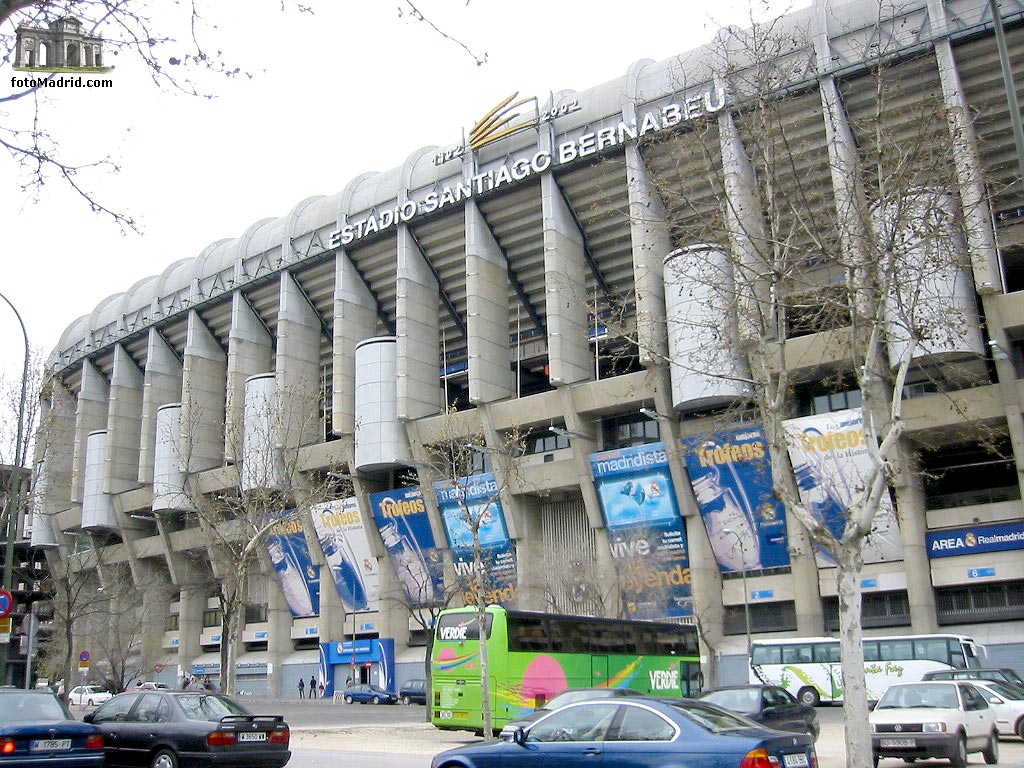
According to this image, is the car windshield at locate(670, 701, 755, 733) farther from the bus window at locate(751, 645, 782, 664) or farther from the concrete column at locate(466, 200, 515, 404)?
the concrete column at locate(466, 200, 515, 404)

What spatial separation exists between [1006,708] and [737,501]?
23.8m

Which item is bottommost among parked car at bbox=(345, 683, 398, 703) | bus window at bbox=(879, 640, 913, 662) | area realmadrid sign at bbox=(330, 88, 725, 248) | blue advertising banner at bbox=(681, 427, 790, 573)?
parked car at bbox=(345, 683, 398, 703)

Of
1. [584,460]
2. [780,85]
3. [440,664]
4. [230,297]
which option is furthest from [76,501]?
[780,85]

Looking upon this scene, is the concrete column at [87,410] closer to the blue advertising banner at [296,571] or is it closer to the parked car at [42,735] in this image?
the blue advertising banner at [296,571]

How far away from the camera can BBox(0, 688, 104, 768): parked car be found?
1179 cm

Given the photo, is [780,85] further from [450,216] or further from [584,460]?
[450,216]

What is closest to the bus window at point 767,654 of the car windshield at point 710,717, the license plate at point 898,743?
the license plate at point 898,743

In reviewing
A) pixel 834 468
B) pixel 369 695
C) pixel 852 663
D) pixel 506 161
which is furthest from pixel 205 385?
pixel 852 663

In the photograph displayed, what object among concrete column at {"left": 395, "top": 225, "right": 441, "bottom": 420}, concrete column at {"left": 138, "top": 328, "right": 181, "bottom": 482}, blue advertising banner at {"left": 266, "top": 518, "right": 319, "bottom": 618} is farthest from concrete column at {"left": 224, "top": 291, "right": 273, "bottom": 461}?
concrete column at {"left": 395, "top": 225, "right": 441, "bottom": 420}

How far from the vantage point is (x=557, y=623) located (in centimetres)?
2686

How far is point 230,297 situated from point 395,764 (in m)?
51.3

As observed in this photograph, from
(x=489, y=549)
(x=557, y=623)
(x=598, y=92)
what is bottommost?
(x=557, y=623)

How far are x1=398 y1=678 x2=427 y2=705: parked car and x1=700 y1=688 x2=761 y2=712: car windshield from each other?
34.7 m

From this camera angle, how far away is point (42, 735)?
12023mm
